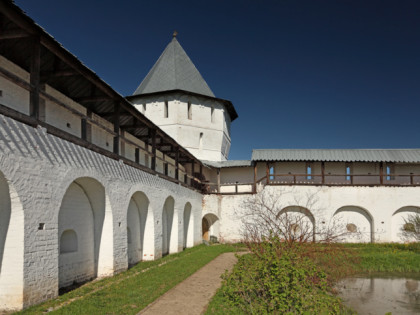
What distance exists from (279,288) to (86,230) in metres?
5.29

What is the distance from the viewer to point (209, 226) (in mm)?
21969

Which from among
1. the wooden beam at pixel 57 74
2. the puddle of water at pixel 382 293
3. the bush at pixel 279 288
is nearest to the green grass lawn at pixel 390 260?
the puddle of water at pixel 382 293

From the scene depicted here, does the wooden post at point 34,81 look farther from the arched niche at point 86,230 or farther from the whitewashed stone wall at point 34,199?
the arched niche at point 86,230

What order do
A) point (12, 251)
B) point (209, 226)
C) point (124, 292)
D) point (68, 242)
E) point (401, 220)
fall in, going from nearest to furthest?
point (12, 251) < point (124, 292) < point (68, 242) < point (401, 220) < point (209, 226)

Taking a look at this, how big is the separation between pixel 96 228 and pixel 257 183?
43.1 ft

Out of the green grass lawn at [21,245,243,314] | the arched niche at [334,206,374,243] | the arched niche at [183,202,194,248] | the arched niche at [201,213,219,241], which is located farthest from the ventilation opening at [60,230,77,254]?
the arched niche at [334,206,374,243]

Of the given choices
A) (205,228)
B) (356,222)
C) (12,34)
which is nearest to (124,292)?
(12,34)

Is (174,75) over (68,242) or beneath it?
over

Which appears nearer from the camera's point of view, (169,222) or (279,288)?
(279,288)

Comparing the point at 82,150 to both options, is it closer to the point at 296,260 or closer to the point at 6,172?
the point at 6,172

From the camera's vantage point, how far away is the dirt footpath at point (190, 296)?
6688 millimetres

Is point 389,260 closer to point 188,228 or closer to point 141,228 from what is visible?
point 188,228

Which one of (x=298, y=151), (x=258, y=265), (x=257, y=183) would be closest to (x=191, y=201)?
(x=257, y=183)

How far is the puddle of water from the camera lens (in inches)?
351
